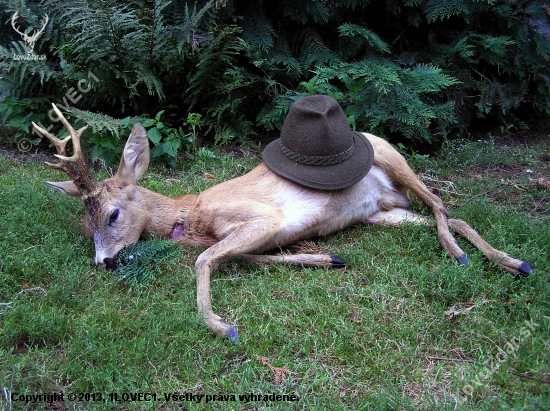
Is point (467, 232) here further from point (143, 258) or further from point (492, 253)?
point (143, 258)

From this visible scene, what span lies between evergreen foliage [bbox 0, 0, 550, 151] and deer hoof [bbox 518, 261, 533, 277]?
2.75 m

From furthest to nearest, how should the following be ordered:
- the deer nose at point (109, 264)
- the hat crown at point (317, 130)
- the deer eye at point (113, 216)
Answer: the hat crown at point (317, 130) < the deer eye at point (113, 216) < the deer nose at point (109, 264)

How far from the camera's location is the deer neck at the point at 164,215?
5074 mm

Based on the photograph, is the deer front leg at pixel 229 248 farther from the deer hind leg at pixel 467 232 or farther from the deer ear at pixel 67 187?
the deer ear at pixel 67 187

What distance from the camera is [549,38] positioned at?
7.33 metres

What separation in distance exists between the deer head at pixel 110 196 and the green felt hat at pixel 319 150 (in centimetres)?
126

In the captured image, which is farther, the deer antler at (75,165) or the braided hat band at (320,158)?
the braided hat band at (320,158)

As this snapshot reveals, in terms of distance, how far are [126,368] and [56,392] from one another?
41 centimetres

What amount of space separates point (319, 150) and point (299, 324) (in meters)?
1.79

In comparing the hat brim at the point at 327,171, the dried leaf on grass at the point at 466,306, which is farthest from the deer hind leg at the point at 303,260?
the dried leaf on grass at the point at 466,306

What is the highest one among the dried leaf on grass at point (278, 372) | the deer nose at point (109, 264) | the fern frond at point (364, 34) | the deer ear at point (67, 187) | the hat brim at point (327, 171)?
the fern frond at point (364, 34)

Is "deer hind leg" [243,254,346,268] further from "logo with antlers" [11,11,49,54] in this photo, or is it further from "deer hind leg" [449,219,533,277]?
"logo with antlers" [11,11,49,54]

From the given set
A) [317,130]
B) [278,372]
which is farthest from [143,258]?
[317,130]

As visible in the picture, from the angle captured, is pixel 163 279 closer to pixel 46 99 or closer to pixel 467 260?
pixel 467 260
